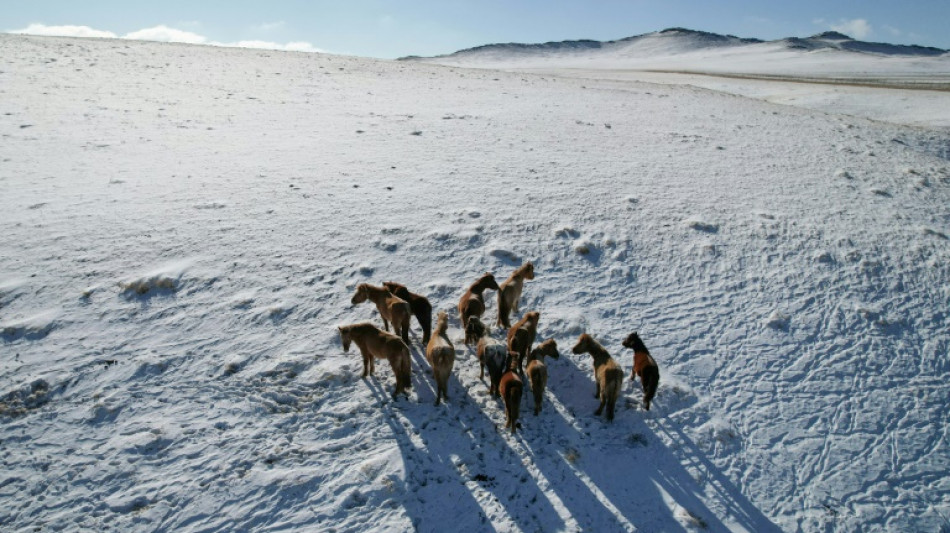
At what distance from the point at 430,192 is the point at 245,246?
181 inches

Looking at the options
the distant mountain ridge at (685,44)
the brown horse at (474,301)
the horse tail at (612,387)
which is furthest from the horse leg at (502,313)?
the distant mountain ridge at (685,44)

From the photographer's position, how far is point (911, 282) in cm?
979

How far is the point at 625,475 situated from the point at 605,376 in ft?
4.01

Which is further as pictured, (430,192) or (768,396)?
(430,192)

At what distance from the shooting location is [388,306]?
8047 millimetres

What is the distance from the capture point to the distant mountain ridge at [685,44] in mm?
65125

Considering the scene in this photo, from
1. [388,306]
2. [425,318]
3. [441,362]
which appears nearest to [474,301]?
[425,318]

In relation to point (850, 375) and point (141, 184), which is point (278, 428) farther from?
point (141, 184)

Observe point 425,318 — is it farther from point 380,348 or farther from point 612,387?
point 612,387

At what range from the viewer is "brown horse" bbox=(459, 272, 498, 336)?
8.28 meters

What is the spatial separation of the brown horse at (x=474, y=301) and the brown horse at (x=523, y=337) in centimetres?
74

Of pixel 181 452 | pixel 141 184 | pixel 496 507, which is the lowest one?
pixel 496 507

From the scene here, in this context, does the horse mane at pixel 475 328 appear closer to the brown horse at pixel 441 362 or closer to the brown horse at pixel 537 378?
the brown horse at pixel 441 362

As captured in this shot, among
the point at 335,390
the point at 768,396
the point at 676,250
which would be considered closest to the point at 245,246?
the point at 335,390
